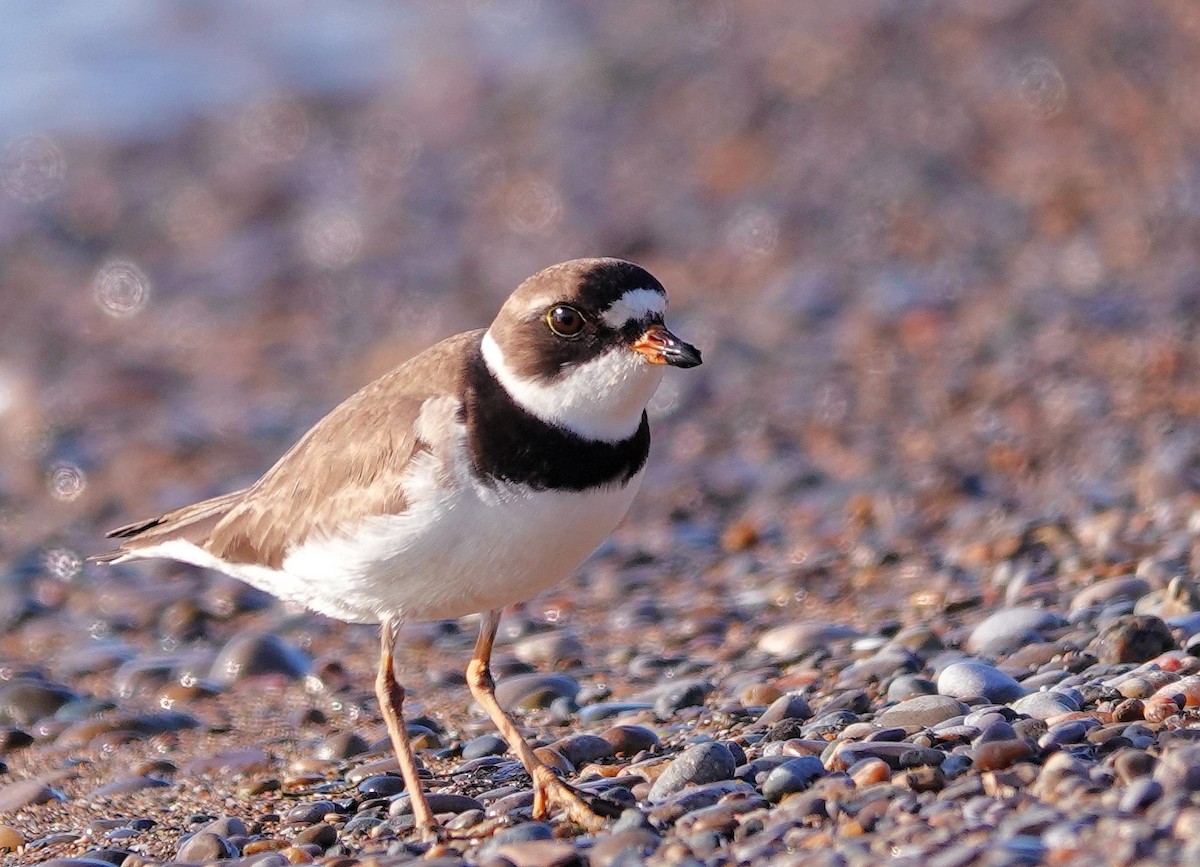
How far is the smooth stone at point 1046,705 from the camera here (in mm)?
4574

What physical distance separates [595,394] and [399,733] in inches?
48.7

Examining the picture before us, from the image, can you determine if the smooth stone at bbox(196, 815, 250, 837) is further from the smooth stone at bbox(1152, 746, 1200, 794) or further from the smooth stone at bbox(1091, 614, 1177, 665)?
the smooth stone at bbox(1091, 614, 1177, 665)

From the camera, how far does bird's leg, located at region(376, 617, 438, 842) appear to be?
15.0 ft

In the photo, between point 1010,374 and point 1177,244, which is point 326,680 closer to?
point 1010,374

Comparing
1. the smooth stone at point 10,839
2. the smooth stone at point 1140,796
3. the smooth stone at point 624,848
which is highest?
the smooth stone at point 10,839

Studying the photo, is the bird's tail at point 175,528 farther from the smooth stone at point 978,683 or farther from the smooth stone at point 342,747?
the smooth stone at point 978,683

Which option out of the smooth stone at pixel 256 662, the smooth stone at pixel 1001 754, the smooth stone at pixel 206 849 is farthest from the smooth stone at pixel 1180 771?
the smooth stone at pixel 256 662

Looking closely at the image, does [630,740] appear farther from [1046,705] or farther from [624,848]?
[1046,705]

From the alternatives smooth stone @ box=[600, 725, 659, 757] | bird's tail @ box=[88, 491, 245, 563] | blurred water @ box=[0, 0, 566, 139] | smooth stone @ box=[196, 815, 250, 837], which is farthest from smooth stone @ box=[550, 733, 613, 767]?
blurred water @ box=[0, 0, 566, 139]

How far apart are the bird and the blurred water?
11.3 meters

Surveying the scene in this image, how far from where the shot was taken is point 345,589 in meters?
4.97

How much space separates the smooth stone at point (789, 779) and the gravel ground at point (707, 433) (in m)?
0.01

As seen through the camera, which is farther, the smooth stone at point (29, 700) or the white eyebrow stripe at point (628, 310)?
the smooth stone at point (29, 700)

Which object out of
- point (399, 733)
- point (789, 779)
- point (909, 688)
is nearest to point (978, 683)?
point (909, 688)
